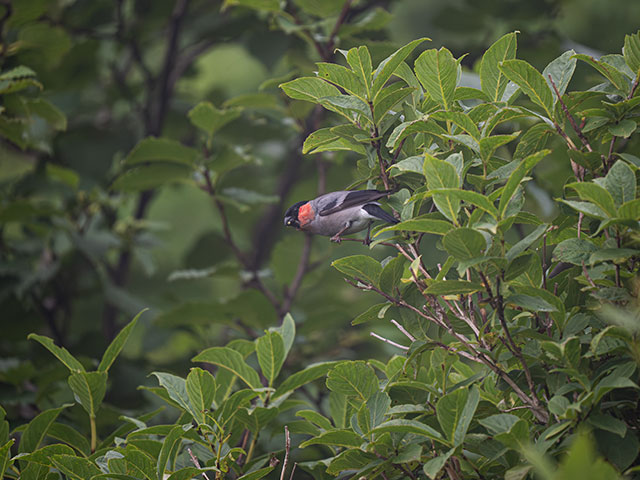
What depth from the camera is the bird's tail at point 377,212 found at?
122 cm

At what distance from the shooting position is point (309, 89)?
1158mm

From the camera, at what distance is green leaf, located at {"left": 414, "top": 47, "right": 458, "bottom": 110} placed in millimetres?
1082

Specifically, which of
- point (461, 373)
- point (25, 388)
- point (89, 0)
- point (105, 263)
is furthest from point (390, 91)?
point (89, 0)

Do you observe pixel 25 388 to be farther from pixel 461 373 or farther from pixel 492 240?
pixel 492 240

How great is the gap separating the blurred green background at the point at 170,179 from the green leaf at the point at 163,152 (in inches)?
3.7

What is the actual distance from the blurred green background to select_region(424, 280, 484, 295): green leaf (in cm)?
124

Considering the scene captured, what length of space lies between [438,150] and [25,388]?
1845 mm

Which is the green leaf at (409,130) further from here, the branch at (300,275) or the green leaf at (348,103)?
the branch at (300,275)

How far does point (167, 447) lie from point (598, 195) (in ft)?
2.69

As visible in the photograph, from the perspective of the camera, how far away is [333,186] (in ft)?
10.6

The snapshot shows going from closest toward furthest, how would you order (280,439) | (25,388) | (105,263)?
(280,439) → (25,388) → (105,263)

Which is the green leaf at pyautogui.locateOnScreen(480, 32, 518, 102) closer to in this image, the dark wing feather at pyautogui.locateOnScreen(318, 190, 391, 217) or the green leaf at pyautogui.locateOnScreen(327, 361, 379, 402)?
the dark wing feather at pyautogui.locateOnScreen(318, 190, 391, 217)

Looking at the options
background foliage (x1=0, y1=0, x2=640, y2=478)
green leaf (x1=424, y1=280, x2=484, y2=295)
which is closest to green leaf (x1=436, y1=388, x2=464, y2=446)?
background foliage (x1=0, y1=0, x2=640, y2=478)

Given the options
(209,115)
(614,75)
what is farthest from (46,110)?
(614,75)
